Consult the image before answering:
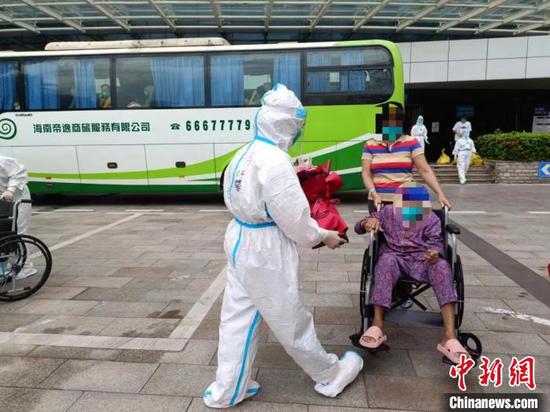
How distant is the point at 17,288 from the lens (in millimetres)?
4281

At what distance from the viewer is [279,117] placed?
222 centimetres

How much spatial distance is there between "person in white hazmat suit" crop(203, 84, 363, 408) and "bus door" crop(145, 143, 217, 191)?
6.92m

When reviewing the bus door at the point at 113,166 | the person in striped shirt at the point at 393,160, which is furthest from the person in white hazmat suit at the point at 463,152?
the person in striped shirt at the point at 393,160

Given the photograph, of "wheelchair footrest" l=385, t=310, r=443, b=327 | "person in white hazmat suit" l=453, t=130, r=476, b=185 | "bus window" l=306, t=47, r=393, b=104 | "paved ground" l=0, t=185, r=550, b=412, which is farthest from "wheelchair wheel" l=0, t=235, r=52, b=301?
"person in white hazmat suit" l=453, t=130, r=476, b=185

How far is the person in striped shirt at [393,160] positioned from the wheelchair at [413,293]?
1.08 ft

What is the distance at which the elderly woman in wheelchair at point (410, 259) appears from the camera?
275 cm

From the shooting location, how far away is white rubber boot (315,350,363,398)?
8.09 ft

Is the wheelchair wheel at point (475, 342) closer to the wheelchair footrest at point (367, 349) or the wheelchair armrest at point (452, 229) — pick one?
the wheelchair footrest at point (367, 349)

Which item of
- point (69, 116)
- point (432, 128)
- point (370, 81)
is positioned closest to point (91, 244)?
point (69, 116)

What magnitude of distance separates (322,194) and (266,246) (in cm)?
49

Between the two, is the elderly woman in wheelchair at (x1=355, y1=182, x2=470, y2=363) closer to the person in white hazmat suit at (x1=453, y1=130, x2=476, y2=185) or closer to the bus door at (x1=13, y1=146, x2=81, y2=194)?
the bus door at (x1=13, y1=146, x2=81, y2=194)

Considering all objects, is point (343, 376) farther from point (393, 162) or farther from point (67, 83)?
point (67, 83)

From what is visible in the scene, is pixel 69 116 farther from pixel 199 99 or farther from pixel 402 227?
pixel 402 227

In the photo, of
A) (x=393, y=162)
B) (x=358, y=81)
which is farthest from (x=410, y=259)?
(x=358, y=81)
